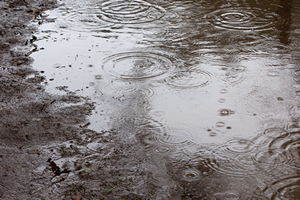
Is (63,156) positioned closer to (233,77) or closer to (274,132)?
(274,132)

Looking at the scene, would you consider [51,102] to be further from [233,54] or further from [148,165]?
[233,54]

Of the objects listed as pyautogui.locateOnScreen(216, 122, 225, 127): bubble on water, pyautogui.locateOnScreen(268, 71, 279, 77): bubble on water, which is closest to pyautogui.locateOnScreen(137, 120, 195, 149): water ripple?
pyautogui.locateOnScreen(216, 122, 225, 127): bubble on water

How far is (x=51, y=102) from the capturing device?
13.6ft

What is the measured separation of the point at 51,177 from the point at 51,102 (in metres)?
1.39

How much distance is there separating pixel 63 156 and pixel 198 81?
2.22 metres

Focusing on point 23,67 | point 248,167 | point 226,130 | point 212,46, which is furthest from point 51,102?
point 212,46

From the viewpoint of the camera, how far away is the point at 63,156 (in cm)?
325

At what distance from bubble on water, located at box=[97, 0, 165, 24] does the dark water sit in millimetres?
24

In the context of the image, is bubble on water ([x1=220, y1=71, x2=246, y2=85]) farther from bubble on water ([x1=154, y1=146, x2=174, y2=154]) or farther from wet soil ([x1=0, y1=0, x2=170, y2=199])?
wet soil ([x1=0, y1=0, x2=170, y2=199])

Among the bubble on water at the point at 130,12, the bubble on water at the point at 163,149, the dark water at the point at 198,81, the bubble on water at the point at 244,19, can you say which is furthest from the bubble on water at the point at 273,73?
the bubble on water at the point at 130,12

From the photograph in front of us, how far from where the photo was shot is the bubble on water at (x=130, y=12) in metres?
6.90

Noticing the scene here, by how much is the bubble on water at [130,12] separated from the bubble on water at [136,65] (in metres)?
1.70

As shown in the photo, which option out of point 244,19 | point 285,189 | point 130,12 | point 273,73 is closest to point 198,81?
point 273,73

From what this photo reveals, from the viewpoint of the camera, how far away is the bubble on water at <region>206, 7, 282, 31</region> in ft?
20.8
